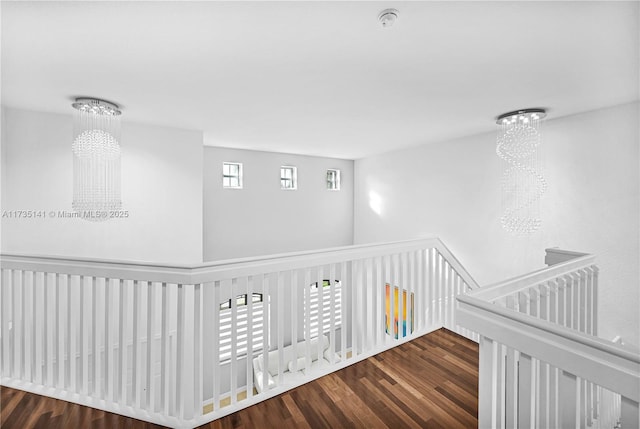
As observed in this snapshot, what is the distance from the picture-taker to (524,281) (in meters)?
1.54

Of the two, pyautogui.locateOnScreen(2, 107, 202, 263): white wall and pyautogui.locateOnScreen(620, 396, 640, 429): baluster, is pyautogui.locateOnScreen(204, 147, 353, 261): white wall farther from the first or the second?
pyautogui.locateOnScreen(620, 396, 640, 429): baluster

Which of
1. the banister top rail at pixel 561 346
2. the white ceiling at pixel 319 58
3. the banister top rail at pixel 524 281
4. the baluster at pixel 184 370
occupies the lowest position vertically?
the baluster at pixel 184 370

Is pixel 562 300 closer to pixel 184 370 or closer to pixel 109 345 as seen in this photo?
pixel 184 370

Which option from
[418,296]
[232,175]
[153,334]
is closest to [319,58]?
[153,334]

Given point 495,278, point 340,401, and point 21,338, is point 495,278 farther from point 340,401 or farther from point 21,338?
point 21,338

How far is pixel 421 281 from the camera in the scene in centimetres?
288

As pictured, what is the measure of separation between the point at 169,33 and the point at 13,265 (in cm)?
188

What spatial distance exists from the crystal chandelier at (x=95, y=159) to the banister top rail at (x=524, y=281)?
347 cm

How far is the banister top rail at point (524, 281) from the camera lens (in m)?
1.37

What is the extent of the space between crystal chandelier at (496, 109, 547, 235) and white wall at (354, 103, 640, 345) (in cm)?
16

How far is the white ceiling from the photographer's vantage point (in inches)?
62.5

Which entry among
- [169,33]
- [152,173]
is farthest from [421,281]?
[152,173]

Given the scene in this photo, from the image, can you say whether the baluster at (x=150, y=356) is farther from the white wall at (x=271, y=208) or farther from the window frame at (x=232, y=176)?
the window frame at (x=232, y=176)

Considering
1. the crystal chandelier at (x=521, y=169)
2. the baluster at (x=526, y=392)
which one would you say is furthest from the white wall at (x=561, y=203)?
the baluster at (x=526, y=392)
